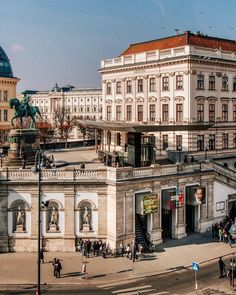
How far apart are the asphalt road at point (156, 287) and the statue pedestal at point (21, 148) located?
21.8 metres

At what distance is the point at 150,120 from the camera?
69812 mm

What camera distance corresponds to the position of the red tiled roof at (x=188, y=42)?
68250 millimetres

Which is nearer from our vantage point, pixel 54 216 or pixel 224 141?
pixel 54 216

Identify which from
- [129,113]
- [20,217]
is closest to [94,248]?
[20,217]

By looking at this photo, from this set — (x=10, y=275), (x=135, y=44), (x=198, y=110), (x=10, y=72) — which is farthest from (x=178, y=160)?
(x=10, y=72)

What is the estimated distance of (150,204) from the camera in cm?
4525

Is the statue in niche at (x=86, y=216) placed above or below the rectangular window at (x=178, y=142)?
below

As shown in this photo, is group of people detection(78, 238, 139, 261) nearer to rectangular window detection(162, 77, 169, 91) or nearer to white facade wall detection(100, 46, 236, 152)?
white facade wall detection(100, 46, 236, 152)

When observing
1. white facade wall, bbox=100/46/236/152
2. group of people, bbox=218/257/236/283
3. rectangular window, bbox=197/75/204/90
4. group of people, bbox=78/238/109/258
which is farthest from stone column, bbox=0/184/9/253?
rectangular window, bbox=197/75/204/90

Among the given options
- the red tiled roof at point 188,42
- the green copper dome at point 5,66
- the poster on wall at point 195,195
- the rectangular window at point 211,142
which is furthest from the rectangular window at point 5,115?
the poster on wall at point 195,195

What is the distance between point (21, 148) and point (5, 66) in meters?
49.9

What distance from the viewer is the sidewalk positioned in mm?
37125

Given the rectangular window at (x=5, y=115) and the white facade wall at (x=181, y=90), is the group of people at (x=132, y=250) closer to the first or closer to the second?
the white facade wall at (x=181, y=90)

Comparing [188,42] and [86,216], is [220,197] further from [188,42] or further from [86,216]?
[188,42]
